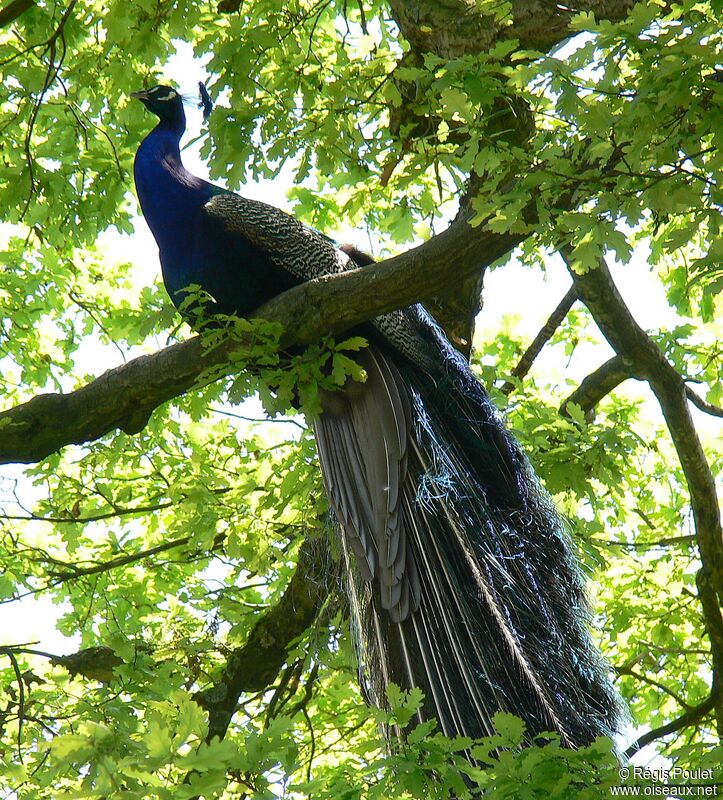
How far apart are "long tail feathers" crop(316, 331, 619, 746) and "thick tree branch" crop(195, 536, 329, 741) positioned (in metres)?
0.59

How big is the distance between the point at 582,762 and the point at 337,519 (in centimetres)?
193

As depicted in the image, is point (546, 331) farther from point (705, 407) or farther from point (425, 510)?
point (425, 510)

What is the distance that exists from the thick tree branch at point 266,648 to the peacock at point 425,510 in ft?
2.00

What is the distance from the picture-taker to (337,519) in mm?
4074

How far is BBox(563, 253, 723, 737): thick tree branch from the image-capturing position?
190 inches

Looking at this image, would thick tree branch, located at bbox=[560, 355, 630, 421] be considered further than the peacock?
Yes

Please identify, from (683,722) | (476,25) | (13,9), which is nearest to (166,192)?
(13,9)

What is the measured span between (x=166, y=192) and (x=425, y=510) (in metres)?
1.91

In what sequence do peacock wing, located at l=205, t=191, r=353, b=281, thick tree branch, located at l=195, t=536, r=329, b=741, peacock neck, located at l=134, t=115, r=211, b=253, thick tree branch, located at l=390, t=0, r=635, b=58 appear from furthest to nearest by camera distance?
1. thick tree branch, located at l=195, t=536, r=329, b=741
2. peacock neck, located at l=134, t=115, r=211, b=253
3. peacock wing, located at l=205, t=191, r=353, b=281
4. thick tree branch, located at l=390, t=0, r=635, b=58

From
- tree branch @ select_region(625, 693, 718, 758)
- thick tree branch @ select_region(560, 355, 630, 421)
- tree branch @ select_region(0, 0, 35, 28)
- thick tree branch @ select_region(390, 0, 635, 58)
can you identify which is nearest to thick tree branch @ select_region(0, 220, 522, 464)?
thick tree branch @ select_region(390, 0, 635, 58)

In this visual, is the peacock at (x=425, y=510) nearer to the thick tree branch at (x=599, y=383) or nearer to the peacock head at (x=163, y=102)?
the peacock head at (x=163, y=102)

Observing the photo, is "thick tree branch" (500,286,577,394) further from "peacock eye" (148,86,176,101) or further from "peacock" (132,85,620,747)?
"peacock eye" (148,86,176,101)

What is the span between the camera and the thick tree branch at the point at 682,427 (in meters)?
4.82

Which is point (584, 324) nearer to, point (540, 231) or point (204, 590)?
point (204, 590)
